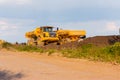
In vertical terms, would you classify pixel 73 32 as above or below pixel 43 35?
above

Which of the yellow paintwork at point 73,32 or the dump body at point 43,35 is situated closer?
the yellow paintwork at point 73,32

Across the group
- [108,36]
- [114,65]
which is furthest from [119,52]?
[108,36]

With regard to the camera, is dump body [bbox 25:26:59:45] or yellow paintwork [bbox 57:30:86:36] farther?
dump body [bbox 25:26:59:45]

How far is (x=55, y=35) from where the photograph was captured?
48.9 metres

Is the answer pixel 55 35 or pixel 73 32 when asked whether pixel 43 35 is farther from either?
pixel 73 32

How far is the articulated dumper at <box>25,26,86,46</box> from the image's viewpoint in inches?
1879

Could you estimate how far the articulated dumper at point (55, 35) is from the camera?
47.7 meters

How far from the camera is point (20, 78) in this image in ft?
53.2

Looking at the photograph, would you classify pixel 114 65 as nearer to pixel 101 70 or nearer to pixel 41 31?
pixel 101 70

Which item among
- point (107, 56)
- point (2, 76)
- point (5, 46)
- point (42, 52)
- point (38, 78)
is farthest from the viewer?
point (5, 46)

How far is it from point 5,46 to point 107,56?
982 inches

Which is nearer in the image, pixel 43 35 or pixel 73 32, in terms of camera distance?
pixel 73 32

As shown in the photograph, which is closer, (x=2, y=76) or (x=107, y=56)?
(x=2, y=76)

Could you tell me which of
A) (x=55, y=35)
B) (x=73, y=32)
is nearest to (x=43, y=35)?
(x=55, y=35)
